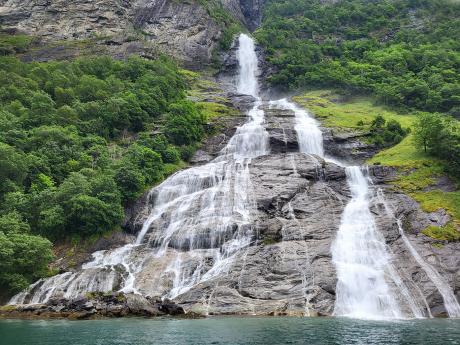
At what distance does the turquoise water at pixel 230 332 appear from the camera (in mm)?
20375

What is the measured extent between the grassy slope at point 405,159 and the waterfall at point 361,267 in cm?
438

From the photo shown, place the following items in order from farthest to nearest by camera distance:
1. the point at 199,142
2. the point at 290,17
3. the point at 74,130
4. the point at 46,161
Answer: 1. the point at 290,17
2. the point at 199,142
3. the point at 74,130
4. the point at 46,161

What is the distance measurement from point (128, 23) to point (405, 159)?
7525 cm

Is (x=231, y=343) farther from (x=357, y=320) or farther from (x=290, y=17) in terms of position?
(x=290, y=17)

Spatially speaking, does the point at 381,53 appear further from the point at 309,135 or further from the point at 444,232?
the point at 444,232

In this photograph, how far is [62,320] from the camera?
28.1 m


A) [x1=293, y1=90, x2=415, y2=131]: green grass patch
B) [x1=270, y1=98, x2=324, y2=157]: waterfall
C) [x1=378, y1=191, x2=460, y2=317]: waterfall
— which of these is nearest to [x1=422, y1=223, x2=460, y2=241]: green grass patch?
[x1=378, y1=191, x2=460, y2=317]: waterfall

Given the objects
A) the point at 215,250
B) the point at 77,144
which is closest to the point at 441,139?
the point at 215,250

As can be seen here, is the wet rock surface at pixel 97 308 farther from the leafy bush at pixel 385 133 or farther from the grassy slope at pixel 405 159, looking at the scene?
the leafy bush at pixel 385 133

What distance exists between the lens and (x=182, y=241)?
3753 centimetres

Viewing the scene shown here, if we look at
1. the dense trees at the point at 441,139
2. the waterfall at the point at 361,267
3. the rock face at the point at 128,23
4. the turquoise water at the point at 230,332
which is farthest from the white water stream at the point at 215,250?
the rock face at the point at 128,23

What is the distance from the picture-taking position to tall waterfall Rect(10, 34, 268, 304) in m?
33.2

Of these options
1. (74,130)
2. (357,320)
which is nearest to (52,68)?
(74,130)

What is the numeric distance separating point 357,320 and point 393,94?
52508 millimetres
